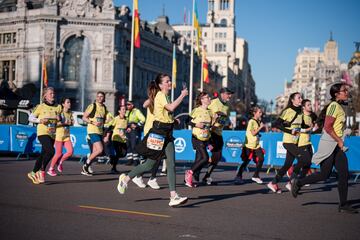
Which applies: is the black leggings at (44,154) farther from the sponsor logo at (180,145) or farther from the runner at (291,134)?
the sponsor logo at (180,145)

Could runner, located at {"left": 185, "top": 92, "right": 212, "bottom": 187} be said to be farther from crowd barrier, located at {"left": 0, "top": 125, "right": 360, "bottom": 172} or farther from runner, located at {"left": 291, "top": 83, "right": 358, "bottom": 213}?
crowd barrier, located at {"left": 0, "top": 125, "right": 360, "bottom": 172}

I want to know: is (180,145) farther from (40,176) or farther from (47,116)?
(40,176)

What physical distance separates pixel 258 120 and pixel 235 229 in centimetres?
648

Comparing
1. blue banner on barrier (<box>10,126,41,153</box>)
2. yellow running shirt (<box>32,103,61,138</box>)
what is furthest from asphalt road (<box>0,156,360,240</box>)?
blue banner on barrier (<box>10,126,41,153</box>)

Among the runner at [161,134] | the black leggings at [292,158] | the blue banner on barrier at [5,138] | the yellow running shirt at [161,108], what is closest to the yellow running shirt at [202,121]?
the black leggings at [292,158]

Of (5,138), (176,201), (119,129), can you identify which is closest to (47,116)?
(119,129)

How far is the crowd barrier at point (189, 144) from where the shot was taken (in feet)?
52.4

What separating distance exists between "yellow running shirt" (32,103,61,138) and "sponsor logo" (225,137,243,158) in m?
7.69

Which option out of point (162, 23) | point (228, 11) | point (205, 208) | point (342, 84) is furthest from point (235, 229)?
point (228, 11)

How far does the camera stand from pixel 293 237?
6168 mm

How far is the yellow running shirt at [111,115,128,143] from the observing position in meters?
15.5

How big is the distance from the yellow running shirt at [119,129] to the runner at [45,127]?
12.8 feet

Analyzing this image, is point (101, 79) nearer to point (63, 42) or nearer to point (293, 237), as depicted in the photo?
point (63, 42)

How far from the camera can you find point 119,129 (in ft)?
51.6
